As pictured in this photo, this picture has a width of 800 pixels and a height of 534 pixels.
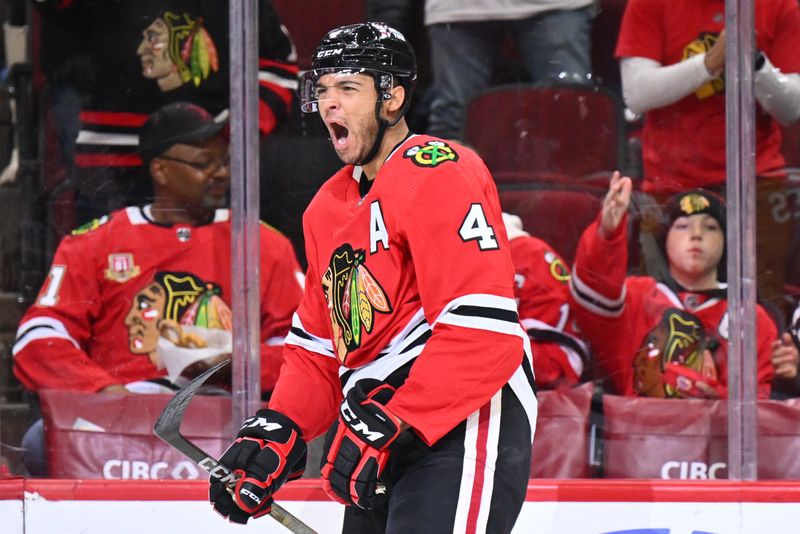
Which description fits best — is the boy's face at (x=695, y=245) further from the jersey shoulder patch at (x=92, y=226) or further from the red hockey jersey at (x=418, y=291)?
the jersey shoulder patch at (x=92, y=226)

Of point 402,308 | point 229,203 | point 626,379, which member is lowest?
point 626,379

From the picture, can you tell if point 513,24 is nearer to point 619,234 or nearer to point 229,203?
point 619,234

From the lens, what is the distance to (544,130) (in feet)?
10.7

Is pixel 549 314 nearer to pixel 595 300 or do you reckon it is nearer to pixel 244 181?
pixel 595 300

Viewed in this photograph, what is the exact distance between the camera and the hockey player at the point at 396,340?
194cm

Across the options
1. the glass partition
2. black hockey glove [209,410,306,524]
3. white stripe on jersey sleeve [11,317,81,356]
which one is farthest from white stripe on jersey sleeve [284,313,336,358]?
white stripe on jersey sleeve [11,317,81,356]

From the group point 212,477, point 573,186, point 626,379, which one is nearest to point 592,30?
point 573,186

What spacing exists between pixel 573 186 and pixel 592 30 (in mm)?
400

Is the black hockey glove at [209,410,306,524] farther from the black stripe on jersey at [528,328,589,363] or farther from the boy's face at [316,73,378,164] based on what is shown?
the black stripe on jersey at [528,328,589,363]

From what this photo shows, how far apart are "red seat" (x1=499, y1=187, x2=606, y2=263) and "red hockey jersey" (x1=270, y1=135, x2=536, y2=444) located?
3.52 ft

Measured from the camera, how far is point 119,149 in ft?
10.5

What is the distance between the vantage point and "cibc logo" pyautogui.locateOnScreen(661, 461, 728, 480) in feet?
9.95

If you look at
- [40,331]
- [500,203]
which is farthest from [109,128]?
[500,203]

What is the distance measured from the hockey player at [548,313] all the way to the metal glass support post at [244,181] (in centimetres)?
65
